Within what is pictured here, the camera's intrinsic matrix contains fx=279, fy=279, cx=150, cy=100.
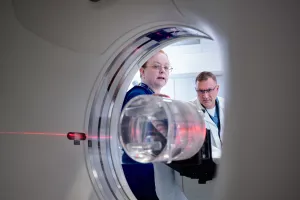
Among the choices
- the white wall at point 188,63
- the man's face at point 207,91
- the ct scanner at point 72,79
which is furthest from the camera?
the white wall at point 188,63

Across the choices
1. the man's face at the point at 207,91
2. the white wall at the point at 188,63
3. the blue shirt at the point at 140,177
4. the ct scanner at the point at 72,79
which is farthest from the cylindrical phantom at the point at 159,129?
the white wall at the point at 188,63

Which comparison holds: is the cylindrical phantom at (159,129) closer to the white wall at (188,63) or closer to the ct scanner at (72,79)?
the ct scanner at (72,79)

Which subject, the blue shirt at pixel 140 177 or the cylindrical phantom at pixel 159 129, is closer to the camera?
the cylindrical phantom at pixel 159 129

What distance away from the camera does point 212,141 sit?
1185mm

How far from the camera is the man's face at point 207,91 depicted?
5.35ft

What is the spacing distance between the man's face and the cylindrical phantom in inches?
36.8

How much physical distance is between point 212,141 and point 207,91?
0.51 m

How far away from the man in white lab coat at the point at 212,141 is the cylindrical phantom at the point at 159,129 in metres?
0.10

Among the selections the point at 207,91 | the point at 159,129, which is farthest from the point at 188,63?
the point at 159,129
